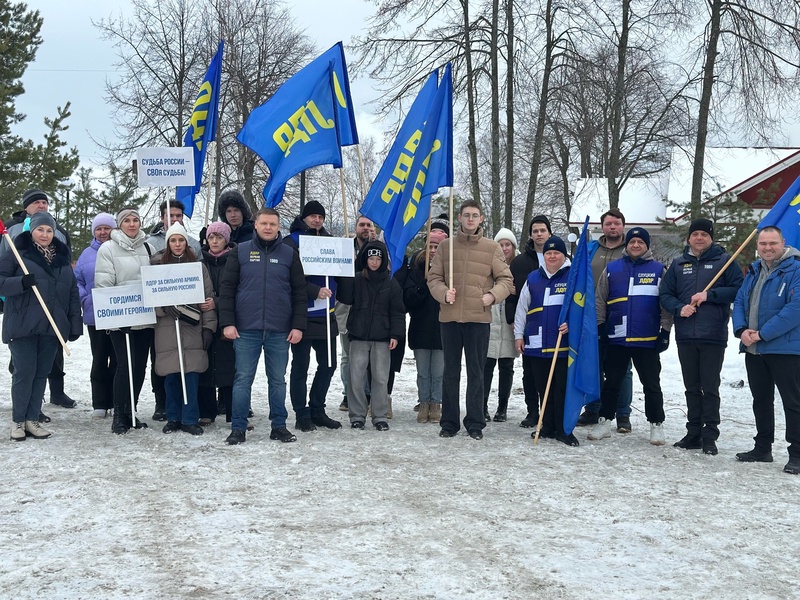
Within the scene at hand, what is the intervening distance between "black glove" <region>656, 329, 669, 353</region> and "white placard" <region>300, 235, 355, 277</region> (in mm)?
2927

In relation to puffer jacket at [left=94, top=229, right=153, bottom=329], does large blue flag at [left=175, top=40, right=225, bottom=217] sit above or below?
above

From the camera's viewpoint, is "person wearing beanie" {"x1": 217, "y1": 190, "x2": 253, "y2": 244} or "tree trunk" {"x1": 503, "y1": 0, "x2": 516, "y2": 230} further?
"tree trunk" {"x1": 503, "y1": 0, "x2": 516, "y2": 230}

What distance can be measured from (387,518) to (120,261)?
4.03 metres

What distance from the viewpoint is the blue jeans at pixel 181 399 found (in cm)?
777

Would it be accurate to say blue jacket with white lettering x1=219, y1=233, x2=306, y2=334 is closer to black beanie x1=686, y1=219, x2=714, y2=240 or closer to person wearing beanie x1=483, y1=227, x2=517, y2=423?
person wearing beanie x1=483, y1=227, x2=517, y2=423

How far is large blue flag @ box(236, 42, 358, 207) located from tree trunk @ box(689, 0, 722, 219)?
34.3 ft

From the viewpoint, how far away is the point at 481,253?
7.92 m

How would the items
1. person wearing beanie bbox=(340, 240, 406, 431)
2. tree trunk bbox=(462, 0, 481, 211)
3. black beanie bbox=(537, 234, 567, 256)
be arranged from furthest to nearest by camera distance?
tree trunk bbox=(462, 0, 481, 211) < person wearing beanie bbox=(340, 240, 406, 431) < black beanie bbox=(537, 234, 567, 256)

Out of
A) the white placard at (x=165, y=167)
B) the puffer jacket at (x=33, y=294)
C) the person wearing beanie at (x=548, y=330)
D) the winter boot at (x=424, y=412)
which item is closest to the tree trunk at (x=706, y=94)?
the person wearing beanie at (x=548, y=330)

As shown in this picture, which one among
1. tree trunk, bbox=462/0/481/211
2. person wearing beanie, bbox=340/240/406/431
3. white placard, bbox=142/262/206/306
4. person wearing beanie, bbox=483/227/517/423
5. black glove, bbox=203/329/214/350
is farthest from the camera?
tree trunk, bbox=462/0/481/211

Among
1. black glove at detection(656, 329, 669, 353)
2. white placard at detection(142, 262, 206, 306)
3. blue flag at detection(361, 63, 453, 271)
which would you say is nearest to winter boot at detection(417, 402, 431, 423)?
blue flag at detection(361, 63, 453, 271)

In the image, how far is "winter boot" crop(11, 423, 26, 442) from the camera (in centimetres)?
738

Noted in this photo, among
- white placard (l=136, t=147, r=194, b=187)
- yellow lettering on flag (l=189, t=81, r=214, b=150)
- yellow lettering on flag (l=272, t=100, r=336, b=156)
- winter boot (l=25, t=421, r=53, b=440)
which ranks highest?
yellow lettering on flag (l=189, t=81, r=214, b=150)

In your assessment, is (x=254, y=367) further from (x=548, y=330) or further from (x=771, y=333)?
(x=771, y=333)
